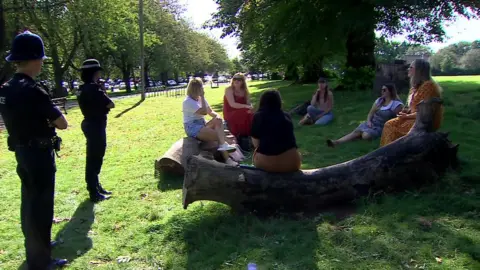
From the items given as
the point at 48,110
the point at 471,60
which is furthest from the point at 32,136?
the point at 471,60

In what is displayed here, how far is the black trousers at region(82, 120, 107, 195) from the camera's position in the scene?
562 centimetres

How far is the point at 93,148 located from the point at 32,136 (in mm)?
2094

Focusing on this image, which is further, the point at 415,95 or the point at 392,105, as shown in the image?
the point at 392,105

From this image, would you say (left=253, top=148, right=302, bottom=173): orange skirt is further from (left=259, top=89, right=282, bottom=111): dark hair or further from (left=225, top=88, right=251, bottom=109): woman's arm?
(left=225, top=88, right=251, bottom=109): woman's arm

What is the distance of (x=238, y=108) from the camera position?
805cm

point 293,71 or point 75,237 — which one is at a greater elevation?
point 293,71

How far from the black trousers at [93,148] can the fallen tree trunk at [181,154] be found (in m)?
1.11

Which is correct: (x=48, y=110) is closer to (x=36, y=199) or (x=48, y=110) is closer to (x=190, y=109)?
(x=36, y=199)

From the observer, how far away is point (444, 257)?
3400 mm

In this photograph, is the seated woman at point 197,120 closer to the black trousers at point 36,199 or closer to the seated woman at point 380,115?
the seated woman at point 380,115

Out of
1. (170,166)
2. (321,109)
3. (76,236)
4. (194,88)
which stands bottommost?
(76,236)

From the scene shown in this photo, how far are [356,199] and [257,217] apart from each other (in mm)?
1132

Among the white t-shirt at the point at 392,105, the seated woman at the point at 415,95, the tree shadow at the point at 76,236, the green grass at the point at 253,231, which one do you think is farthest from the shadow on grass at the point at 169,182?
the white t-shirt at the point at 392,105

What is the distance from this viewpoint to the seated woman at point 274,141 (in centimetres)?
452
